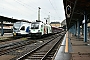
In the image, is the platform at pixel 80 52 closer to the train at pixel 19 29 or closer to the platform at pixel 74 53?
the platform at pixel 74 53

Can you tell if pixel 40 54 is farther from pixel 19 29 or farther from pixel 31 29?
pixel 19 29

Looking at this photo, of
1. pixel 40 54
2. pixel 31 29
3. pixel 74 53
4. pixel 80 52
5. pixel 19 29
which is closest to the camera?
pixel 74 53

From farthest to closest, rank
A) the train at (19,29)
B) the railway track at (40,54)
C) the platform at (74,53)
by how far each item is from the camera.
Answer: the train at (19,29), the railway track at (40,54), the platform at (74,53)

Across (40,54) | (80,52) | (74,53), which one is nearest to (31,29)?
(40,54)

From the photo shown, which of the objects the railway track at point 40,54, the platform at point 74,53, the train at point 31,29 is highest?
the train at point 31,29

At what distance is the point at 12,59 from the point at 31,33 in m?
20.2

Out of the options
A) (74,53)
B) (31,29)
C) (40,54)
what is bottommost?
(40,54)

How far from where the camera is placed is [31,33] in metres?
30.7

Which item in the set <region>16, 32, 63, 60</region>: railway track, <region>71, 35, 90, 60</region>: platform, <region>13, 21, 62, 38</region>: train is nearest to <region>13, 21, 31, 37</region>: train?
<region>13, 21, 62, 38</region>: train

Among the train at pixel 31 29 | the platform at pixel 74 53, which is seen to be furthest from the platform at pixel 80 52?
the train at pixel 31 29

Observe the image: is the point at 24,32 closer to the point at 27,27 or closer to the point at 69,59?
the point at 27,27

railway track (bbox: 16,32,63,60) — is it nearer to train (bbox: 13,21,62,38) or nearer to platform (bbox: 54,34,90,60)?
platform (bbox: 54,34,90,60)

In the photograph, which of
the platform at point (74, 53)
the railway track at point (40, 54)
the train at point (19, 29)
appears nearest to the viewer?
the platform at point (74, 53)

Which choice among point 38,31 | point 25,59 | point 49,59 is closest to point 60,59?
point 49,59
